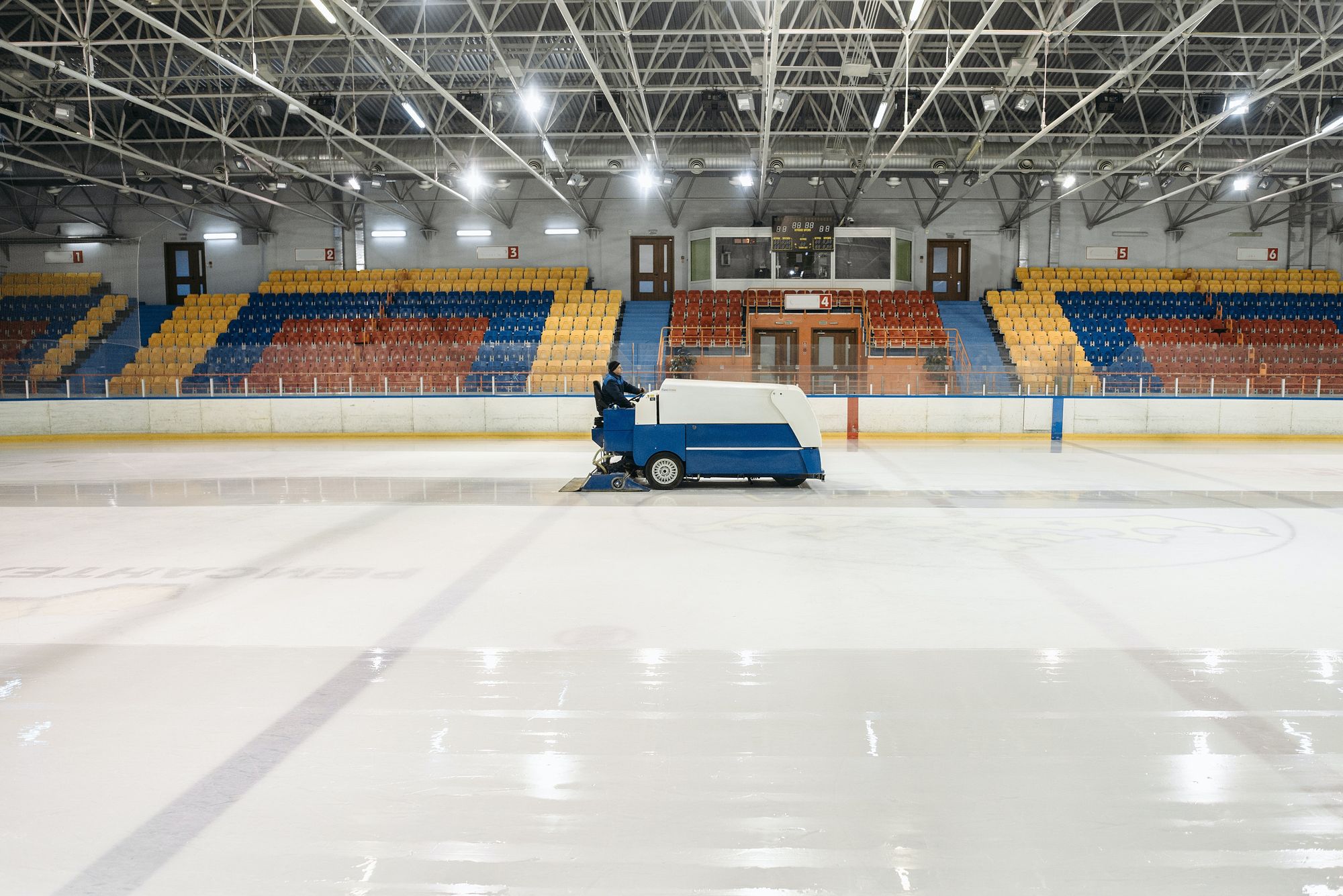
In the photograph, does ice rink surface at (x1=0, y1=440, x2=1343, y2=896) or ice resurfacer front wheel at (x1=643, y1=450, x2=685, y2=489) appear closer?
ice rink surface at (x1=0, y1=440, x2=1343, y2=896)

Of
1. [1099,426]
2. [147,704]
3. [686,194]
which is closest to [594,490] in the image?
[147,704]

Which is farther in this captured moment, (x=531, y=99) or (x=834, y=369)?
(x=834, y=369)

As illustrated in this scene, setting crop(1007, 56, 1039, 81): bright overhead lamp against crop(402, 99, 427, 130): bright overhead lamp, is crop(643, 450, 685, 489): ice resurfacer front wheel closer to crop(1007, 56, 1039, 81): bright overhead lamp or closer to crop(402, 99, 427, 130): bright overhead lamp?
crop(1007, 56, 1039, 81): bright overhead lamp

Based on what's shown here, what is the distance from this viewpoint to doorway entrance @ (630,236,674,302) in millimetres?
27234

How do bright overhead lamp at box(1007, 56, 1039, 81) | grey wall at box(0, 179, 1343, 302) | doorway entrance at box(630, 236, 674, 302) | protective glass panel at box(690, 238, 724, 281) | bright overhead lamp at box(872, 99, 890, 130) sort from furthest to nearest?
doorway entrance at box(630, 236, 674, 302) < grey wall at box(0, 179, 1343, 302) < protective glass panel at box(690, 238, 724, 281) < bright overhead lamp at box(872, 99, 890, 130) < bright overhead lamp at box(1007, 56, 1039, 81)

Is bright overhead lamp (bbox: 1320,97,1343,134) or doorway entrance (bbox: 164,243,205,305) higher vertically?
bright overhead lamp (bbox: 1320,97,1343,134)

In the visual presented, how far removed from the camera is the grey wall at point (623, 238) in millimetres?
26734

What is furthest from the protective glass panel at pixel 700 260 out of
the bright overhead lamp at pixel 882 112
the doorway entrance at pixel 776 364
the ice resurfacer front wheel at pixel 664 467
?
the ice resurfacer front wheel at pixel 664 467

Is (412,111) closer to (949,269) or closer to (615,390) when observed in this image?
(615,390)

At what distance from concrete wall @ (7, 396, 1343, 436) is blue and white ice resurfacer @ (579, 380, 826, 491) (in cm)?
776

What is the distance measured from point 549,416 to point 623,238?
10.5 m

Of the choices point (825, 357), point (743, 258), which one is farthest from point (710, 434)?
point (743, 258)

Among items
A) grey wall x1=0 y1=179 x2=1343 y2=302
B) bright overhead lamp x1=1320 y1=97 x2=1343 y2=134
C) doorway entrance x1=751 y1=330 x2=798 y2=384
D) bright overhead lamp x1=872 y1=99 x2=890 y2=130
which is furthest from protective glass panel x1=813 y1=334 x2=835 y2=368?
bright overhead lamp x1=1320 y1=97 x2=1343 y2=134

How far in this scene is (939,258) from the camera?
27172 mm
